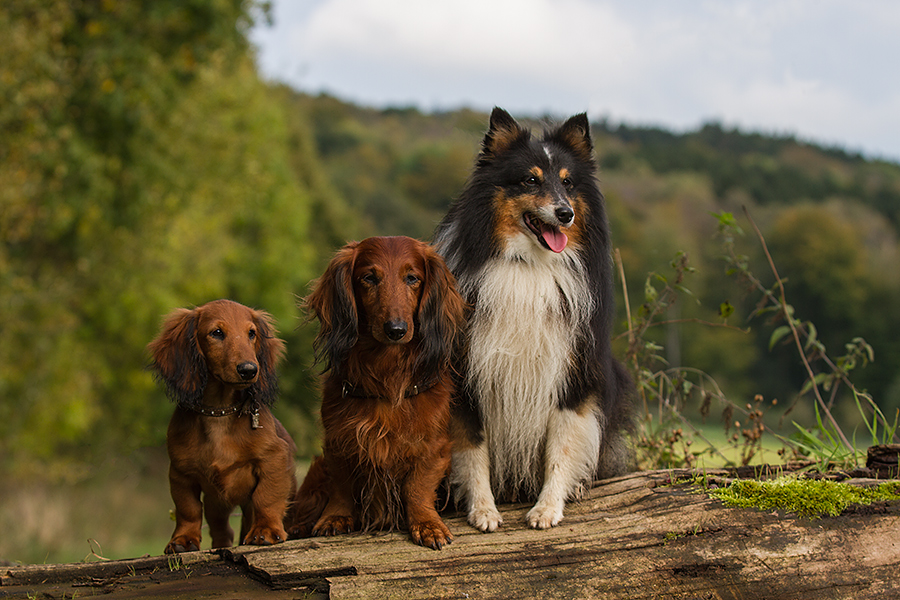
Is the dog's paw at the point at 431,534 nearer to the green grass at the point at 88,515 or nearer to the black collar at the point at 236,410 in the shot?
the black collar at the point at 236,410

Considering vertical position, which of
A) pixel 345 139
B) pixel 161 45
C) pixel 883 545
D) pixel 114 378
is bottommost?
pixel 114 378

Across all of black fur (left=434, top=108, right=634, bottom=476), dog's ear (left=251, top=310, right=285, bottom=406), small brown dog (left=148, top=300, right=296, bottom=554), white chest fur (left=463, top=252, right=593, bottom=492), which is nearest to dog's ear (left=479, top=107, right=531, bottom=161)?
black fur (left=434, top=108, right=634, bottom=476)

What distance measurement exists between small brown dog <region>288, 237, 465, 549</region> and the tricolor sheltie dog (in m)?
0.28

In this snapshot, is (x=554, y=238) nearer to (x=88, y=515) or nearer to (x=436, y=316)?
(x=436, y=316)

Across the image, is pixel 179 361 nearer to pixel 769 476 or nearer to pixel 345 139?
pixel 769 476

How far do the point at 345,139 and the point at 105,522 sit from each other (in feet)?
164

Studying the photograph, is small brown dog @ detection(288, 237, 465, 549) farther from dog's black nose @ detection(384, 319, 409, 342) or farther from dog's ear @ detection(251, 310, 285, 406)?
dog's ear @ detection(251, 310, 285, 406)

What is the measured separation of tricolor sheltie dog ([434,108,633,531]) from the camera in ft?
13.7

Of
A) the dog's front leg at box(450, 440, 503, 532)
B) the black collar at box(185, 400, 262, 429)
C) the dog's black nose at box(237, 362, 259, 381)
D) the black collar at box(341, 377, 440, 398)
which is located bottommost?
the dog's front leg at box(450, 440, 503, 532)

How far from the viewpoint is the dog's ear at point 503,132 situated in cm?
439

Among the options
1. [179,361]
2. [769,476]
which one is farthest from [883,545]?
[179,361]

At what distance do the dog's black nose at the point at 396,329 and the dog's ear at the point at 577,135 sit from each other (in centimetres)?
163

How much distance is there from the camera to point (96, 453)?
15.2 meters

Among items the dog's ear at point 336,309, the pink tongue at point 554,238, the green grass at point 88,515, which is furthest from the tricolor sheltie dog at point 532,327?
the green grass at point 88,515
